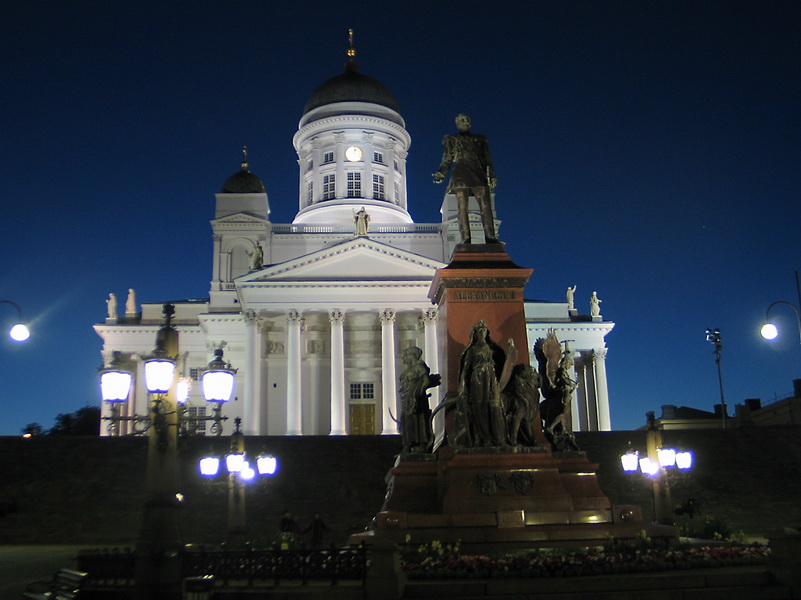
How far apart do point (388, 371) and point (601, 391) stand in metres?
15.5

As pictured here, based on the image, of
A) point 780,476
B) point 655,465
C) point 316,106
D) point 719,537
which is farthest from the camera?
point 316,106

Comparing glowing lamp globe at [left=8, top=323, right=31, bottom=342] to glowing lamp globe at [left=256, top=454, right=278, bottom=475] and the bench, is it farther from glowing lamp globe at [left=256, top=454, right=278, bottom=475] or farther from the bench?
the bench

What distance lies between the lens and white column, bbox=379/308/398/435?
4972cm

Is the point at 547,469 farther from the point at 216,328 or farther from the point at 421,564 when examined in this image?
the point at 216,328

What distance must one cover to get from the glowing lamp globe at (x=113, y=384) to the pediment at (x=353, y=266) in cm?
4141

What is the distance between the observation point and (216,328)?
58.8 meters

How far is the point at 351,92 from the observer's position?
70438 millimetres

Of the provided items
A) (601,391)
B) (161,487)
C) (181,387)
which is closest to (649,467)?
(181,387)

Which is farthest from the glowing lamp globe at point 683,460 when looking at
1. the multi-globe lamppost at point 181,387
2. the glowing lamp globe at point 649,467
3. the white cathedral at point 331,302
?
the white cathedral at point 331,302

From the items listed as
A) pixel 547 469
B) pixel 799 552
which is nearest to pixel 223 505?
pixel 547 469

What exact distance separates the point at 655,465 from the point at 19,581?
1449cm

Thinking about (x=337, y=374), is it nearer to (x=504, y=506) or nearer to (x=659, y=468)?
(x=659, y=468)

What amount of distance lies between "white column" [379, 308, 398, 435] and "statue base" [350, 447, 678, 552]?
116 ft

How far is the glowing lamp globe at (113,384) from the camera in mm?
9695
